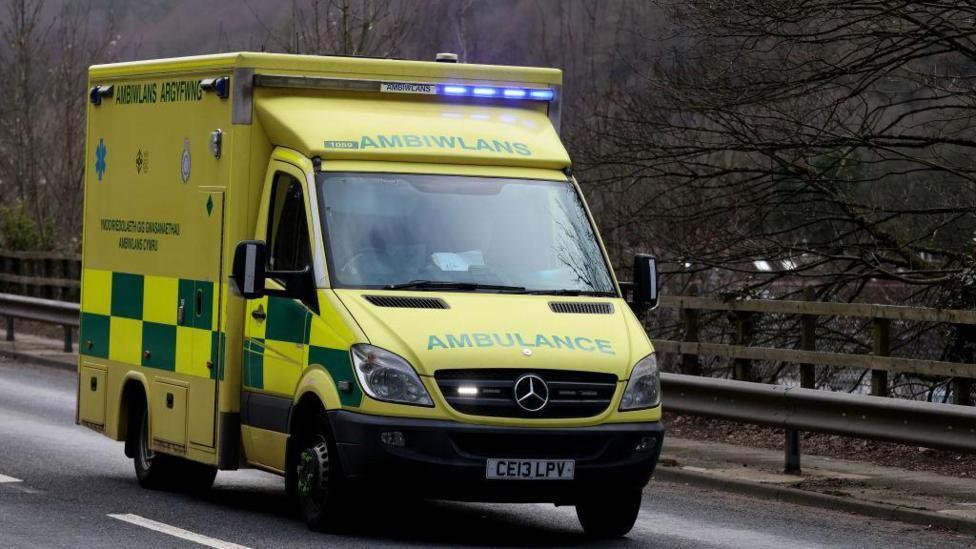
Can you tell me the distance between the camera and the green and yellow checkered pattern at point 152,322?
1020 centimetres

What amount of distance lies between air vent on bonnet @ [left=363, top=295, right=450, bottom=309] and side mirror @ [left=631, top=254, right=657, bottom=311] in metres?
1.38

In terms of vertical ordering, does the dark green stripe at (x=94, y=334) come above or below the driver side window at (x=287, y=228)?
below

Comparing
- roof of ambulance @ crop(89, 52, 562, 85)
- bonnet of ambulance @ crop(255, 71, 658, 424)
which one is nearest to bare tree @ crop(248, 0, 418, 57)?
roof of ambulance @ crop(89, 52, 562, 85)

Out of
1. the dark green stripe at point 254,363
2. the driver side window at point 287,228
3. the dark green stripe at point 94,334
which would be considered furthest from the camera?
the dark green stripe at point 94,334

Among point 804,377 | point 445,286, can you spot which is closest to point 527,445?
point 445,286

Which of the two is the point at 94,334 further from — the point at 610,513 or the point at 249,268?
the point at 610,513

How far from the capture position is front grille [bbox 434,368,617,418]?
28.3ft

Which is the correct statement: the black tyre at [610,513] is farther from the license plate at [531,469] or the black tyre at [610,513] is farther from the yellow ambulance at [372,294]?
the license plate at [531,469]

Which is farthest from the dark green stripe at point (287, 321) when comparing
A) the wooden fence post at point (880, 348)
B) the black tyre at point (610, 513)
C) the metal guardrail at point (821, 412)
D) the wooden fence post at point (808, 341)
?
the wooden fence post at point (808, 341)

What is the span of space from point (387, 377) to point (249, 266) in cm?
103

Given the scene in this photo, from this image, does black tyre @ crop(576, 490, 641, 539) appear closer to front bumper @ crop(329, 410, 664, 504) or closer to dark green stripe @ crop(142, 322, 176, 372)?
front bumper @ crop(329, 410, 664, 504)

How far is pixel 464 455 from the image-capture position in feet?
28.3

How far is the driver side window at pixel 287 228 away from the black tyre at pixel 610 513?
1.93 meters

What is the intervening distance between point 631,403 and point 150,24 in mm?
71461
